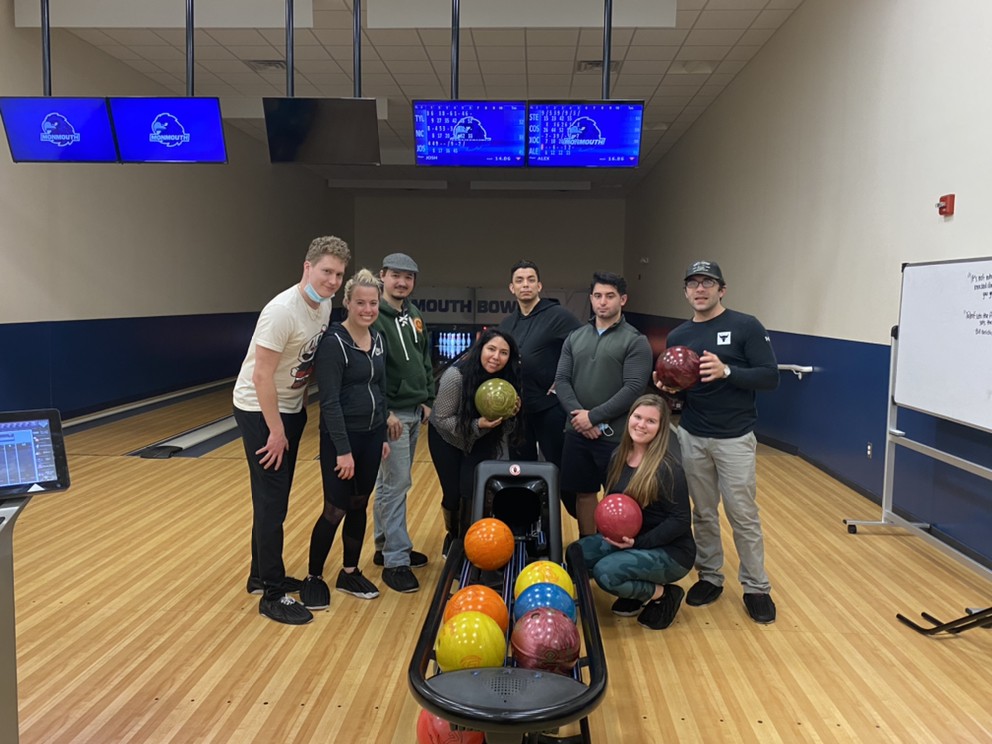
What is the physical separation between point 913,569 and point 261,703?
2.71 m

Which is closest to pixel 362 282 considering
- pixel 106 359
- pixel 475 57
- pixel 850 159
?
pixel 850 159

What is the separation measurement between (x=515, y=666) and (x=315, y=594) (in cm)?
114

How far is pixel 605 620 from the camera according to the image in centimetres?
273

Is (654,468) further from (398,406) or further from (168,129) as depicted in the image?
(168,129)

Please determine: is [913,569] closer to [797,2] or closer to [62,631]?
[62,631]

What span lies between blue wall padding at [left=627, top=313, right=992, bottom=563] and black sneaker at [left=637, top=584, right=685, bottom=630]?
5.11 feet

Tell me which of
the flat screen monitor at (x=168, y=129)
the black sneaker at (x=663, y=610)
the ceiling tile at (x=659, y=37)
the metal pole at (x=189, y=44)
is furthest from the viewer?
the ceiling tile at (x=659, y=37)

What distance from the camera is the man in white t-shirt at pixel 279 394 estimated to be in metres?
2.48

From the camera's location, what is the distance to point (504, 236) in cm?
1462

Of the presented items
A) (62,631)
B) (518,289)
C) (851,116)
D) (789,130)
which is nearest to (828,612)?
(518,289)

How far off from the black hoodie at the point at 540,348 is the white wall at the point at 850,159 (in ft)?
6.26

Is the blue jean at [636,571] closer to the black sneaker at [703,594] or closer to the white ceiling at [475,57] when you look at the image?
the black sneaker at [703,594]

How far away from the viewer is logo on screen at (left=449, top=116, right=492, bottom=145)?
478 centimetres

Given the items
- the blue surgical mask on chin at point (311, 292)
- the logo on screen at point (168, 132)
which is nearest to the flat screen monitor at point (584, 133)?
the logo on screen at point (168, 132)
